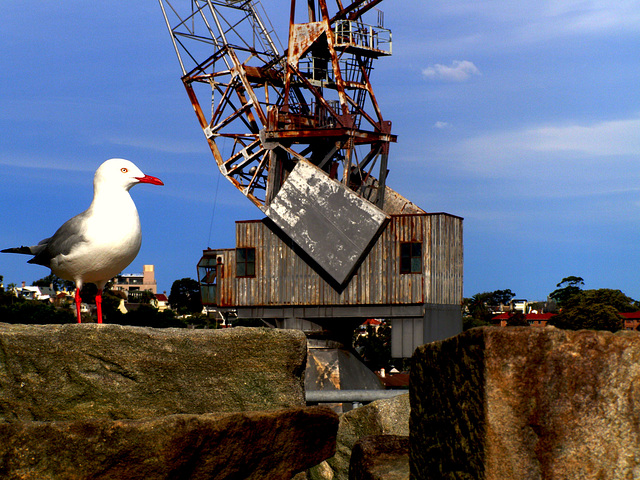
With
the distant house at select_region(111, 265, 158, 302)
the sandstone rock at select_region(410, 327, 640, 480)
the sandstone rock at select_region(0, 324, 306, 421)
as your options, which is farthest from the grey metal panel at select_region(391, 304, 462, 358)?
the distant house at select_region(111, 265, 158, 302)

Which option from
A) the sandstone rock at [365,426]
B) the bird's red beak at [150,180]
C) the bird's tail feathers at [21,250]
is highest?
the bird's red beak at [150,180]

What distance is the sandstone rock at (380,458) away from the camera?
11.7 ft

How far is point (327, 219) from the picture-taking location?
1061 inches

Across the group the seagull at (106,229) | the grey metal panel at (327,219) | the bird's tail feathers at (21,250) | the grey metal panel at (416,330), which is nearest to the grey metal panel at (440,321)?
the grey metal panel at (416,330)

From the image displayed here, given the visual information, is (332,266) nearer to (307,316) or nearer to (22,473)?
(307,316)

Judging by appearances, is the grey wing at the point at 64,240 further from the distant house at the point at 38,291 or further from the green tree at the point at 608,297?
the distant house at the point at 38,291

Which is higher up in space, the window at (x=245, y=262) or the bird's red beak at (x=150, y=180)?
the window at (x=245, y=262)

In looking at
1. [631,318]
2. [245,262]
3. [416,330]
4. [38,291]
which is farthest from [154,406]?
[38,291]

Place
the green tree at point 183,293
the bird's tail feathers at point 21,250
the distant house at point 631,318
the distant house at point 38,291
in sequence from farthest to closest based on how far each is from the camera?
the distant house at point 38,291, the green tree at point 183,293, the distant house at point 631,318, the bird's tail feathers at point 21,250

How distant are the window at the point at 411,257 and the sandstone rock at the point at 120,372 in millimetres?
23392

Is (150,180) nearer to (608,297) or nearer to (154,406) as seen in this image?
(154,406)

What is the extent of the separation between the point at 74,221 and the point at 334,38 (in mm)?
23127

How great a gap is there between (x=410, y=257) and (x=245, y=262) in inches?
250

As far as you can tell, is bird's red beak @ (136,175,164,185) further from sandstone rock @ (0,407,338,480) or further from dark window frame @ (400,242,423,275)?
dark window frame @ (400,242,423,275)
